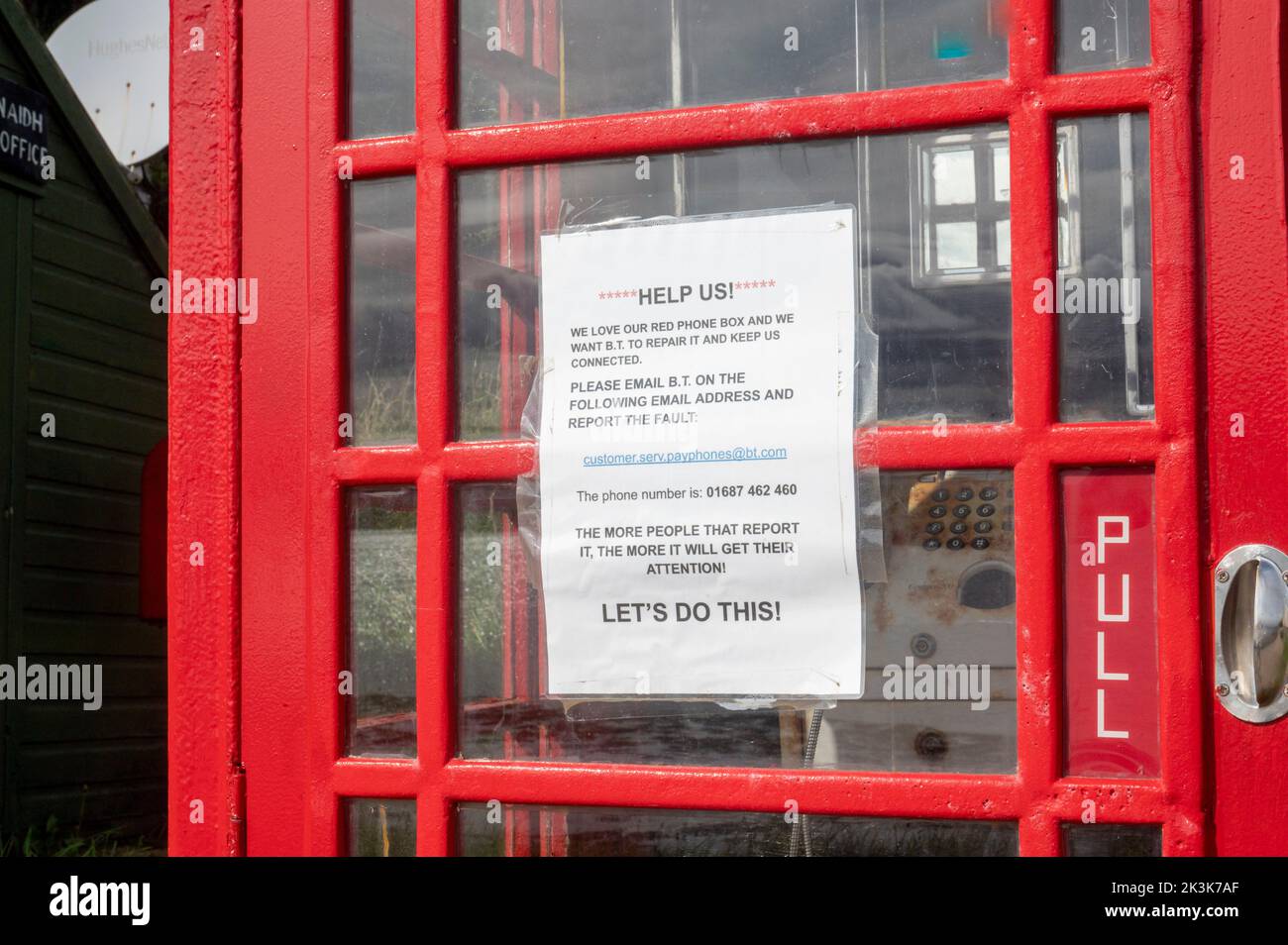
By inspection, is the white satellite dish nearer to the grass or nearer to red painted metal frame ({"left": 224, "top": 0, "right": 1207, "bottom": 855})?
the grass

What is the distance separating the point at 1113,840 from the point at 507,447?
93 cm

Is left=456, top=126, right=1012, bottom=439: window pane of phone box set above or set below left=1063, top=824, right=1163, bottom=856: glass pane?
above

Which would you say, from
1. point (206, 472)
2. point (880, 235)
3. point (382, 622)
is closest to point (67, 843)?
point (206, 472)

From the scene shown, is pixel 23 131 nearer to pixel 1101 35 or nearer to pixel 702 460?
pixel 702 460

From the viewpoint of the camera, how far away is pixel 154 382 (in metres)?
5.23

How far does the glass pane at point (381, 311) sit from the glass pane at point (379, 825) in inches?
20.3

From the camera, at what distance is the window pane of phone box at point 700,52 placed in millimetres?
1799

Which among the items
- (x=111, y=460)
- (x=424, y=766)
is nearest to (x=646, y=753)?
(x=424, y=766)

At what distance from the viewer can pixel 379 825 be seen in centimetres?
198

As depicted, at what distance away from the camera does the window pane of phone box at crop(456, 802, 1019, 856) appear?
175 cm

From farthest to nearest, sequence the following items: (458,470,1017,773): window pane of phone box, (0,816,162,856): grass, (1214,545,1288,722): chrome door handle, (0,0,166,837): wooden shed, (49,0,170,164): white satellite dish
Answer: (49,0,170,164): white satellite dish → (0,0,166,837): wooden shed → (0,816,162,856): grass → (458,470,1017,773): window pane of phone box → (1214,545,1288,722): chrome door handle

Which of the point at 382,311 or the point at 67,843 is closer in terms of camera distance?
the point at 382,311

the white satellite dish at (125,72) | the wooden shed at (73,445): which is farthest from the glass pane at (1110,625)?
the white satellite dish at (125,72)

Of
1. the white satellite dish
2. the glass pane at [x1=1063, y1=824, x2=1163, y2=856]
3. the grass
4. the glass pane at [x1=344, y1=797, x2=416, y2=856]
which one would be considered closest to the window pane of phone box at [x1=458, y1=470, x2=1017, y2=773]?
the glass pane at [x1=1063, y1=824, x2=1163, y2=856]
